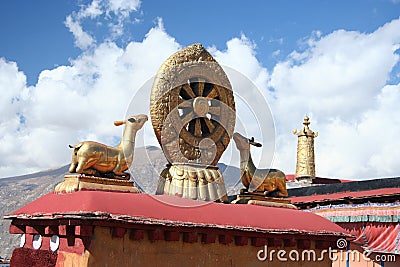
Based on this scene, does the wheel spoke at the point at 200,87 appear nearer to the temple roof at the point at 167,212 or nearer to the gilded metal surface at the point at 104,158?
the gilded metal surface at the point at 104,158

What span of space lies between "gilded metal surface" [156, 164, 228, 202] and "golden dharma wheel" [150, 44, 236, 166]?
0.19 metres

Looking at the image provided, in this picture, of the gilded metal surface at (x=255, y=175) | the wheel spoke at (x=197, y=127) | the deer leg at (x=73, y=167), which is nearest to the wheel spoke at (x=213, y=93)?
the wheel spoke at (x=197, y=127)

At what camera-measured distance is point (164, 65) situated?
841 cm

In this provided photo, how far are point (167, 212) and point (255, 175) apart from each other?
226 cm

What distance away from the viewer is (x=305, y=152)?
21750mm

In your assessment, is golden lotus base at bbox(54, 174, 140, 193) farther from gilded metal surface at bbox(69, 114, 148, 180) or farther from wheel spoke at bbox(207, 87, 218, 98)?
wheel spoke at bbox(207, 87, 218, 98)

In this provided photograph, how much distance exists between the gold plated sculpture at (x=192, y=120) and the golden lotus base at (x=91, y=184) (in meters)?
0.89

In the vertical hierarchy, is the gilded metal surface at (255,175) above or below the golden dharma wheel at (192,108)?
below

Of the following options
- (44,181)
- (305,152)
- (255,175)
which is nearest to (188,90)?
(255,175)

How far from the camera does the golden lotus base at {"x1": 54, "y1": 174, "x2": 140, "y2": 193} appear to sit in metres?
6.88

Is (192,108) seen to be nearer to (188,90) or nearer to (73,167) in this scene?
(188,90)

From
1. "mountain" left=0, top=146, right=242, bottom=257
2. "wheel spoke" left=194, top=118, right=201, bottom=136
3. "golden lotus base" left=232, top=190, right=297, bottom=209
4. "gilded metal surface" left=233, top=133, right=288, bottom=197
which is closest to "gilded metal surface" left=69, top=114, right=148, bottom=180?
"mountain" left=0, top=146, right=242, bottom=257

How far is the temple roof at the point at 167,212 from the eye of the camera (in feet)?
Result: 20.6

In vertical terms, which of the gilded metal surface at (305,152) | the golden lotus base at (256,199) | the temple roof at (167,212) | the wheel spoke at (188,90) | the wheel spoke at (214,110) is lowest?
the temple roof at (167,212)
